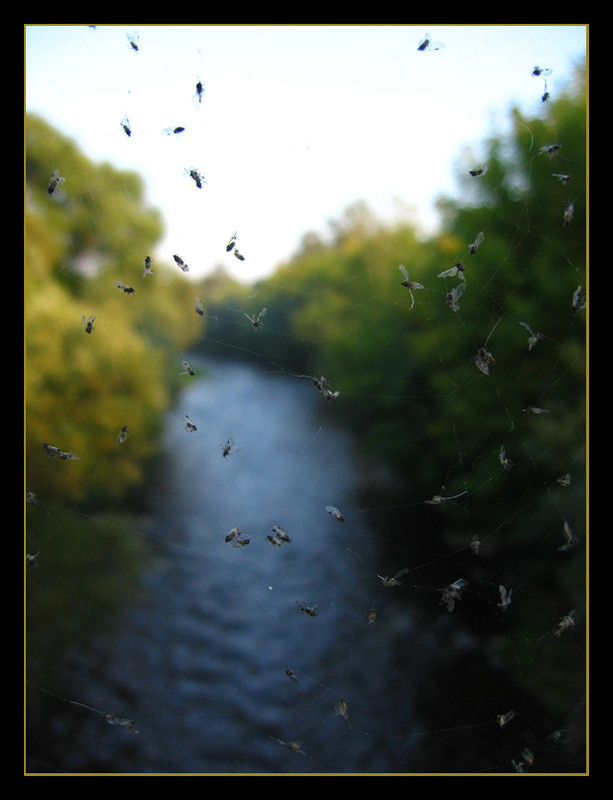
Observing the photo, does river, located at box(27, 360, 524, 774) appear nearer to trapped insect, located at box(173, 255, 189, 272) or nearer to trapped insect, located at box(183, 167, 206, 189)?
trapped insect, located at box(173, 255, 189, 272)

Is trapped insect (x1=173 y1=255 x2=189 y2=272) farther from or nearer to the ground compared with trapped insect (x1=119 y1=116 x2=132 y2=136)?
nearer to the ground

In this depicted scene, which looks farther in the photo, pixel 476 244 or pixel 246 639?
pixel 246 639


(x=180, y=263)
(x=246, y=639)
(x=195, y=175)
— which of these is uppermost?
(x=195, y=175)

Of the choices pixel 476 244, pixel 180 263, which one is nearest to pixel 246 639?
pixel 180 263

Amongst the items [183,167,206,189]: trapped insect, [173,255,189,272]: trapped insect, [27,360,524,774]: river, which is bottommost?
[27,360,524,774]: river

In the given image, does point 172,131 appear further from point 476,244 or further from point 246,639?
point 246,639

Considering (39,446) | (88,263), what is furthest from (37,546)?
(88,263)

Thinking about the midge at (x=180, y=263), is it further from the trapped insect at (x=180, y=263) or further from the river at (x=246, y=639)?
the river at (x=246, y=639)

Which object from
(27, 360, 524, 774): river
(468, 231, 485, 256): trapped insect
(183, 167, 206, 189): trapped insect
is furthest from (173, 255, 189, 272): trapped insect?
(27, 360, 524, 774): river

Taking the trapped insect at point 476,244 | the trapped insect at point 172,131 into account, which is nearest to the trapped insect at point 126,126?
the trapped insect at point 172,131

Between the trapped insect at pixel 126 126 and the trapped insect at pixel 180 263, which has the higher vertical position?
the trapped insect at pixel 126 126

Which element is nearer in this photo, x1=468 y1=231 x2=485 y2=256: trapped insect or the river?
x1=468 y1=231 x2=485 y2=256: trapped insect
